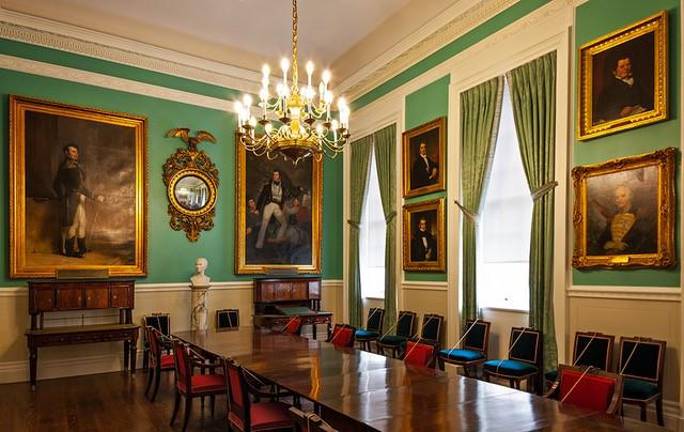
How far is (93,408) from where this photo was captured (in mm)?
5465

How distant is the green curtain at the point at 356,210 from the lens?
895cm

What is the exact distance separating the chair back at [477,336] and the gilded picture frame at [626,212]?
1.43 meters

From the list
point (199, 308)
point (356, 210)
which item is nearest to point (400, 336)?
point (356, 210)

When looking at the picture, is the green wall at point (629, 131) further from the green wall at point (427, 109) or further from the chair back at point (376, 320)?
the chair back at point (376, 320)

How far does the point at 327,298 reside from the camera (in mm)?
9688

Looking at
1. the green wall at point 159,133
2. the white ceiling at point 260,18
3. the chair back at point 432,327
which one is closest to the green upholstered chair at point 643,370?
the chair back at point 432,327

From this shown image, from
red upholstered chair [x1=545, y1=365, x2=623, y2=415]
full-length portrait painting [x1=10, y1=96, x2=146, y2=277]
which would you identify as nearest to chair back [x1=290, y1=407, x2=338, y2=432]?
red upholstered chair [x1=545, y1=365, x2=623, y2=415]

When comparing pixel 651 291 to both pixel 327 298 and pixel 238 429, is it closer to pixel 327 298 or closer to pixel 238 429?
pixel 238 429

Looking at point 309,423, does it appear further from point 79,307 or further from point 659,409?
point 79,307

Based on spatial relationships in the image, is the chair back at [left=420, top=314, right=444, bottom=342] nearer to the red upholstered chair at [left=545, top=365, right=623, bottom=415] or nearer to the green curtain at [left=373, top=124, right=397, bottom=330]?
the green curtain at [left=373, top=124, right=397, bottom=330]

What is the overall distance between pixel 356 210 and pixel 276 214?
1.49m

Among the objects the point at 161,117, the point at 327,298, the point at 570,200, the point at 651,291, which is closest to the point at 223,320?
the point at 327,298

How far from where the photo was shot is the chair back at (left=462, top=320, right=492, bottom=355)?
5.93 meters

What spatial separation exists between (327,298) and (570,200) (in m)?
5.54
